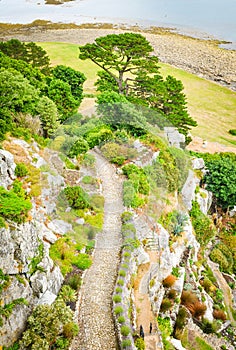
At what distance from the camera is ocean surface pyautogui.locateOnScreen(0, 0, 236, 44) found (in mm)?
89062

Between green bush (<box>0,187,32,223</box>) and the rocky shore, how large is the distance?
52.0 meters

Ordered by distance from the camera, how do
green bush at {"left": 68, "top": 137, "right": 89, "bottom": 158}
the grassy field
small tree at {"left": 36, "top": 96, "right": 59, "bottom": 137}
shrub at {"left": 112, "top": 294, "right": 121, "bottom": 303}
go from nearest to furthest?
1. shrub at {"left": 112, "top": 294, "right": 121, "bottom": 303}
2. green bush at {"left": 68, "top": 137, "right": 89, "bottom": 158}
3. small tree at {"left": 36, "top": 96, "right": 59, "bottom": 137}
4. the grassy field

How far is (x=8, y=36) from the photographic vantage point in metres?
69.3

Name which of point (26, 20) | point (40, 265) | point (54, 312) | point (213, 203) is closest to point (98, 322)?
point (54, 312)

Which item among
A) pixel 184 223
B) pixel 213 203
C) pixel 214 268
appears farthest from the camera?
pixel 213 203

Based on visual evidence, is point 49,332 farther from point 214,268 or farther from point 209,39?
point 209,39

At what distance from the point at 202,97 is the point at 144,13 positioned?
64.1m

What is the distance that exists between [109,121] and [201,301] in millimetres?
11458

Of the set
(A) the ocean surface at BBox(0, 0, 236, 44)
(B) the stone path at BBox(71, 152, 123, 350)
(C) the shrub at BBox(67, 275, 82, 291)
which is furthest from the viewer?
(A) the ocean surface at BBox(0, 0, 236, 44)

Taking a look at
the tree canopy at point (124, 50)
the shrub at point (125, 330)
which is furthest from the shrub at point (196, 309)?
the tree canopy at point (124, 50)

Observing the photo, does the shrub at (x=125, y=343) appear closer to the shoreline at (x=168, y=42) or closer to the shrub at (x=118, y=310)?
the shrub at (x=118, y=310)

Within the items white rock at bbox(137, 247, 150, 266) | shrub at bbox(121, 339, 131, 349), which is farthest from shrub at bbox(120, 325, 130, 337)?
white rock at bbox(137, 247, 150, 266)

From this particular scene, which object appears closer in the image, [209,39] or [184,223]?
[184,223]

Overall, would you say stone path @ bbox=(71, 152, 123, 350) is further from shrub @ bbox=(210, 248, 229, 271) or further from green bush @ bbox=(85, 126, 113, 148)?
shrub @ bbox=(210, 248, 229, 271)
